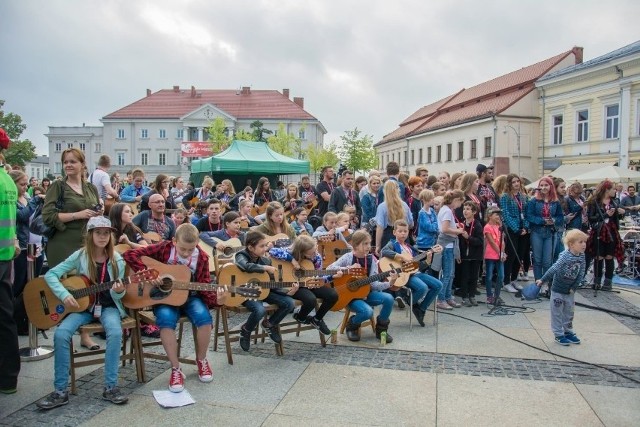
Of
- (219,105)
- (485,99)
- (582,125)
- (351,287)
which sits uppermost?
(219,105)

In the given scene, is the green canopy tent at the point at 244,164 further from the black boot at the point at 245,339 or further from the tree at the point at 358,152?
the tree at the point at 358,152

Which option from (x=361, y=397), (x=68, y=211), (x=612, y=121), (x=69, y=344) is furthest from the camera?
(x=612, y=121)

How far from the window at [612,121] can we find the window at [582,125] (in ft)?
5.90

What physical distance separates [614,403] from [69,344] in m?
4.46

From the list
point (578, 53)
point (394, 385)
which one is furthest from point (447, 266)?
point (578, 53)

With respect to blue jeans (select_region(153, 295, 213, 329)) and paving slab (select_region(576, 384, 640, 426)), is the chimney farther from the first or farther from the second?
blue jeans (select_region(153, 295, 213, 329))

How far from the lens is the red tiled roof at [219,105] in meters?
78.6

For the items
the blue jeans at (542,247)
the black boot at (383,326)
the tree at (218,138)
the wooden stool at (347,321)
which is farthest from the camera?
the tree at (218,138)

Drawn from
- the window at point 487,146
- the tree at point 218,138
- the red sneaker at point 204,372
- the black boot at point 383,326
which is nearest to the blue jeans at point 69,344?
the red sneaker at point 204,372

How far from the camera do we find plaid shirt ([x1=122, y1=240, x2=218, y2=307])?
15.4 feet

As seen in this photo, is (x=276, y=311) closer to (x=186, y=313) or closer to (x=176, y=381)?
(x=186, y=313)

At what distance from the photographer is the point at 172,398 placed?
431cm

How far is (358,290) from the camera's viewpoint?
6066 millimetres

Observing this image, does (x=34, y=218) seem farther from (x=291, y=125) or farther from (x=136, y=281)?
(x=291, y=125)
